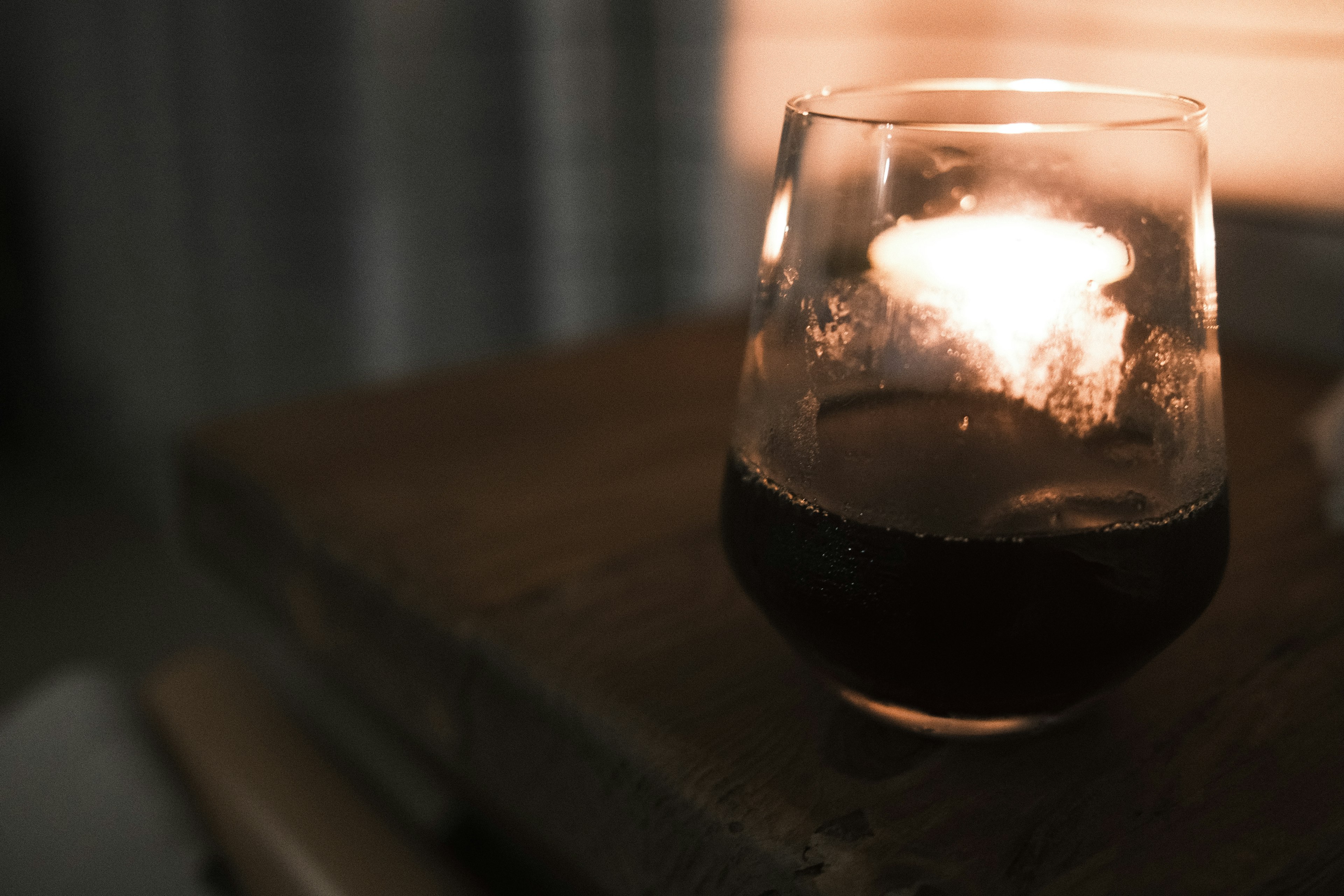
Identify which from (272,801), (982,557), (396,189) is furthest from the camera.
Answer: (396,189)

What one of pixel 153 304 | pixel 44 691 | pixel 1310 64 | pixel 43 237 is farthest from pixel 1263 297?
pixel 43 237

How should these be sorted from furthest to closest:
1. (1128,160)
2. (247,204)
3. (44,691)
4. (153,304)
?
(153,304), (247,204), (44,691), (1128,160)

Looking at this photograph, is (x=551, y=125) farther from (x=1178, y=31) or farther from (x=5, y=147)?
(x=5, y=147)

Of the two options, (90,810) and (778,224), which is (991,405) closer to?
(778,224)

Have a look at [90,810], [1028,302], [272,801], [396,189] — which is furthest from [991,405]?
[396,189]

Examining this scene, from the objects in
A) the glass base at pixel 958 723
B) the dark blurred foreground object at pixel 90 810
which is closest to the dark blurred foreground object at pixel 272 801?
the dark blurred foreground object at pixel 90 810

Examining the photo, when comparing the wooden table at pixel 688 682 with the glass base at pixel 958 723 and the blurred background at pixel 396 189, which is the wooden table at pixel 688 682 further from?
the blurred background at pixel 396 189
